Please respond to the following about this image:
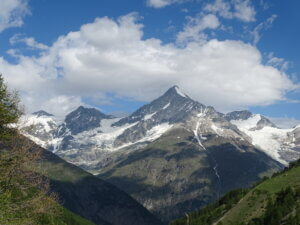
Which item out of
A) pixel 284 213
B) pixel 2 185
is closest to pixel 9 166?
pixel 2 185

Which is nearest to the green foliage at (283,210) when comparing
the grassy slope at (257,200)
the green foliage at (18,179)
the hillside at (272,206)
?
the hillside at (272,206)

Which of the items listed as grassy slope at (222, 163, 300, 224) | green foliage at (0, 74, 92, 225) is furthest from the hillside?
green foliage at (0, 74, 92, 225)

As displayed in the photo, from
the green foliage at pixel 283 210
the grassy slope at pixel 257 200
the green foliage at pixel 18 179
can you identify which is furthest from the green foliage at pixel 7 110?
the grassy slope at pixel 257 200

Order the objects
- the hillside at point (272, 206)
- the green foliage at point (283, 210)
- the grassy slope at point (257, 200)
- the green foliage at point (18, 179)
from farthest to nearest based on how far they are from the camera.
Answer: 1. the grassy slope at point (257, 200)
2. the hillside at point (272, 206)
3. the green foliage at point (283, 210)
4. the green foliage at point (18, 179)

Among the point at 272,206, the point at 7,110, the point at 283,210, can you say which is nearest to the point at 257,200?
the point at 272,206

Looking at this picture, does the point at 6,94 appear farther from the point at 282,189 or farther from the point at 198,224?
the point at 198,224

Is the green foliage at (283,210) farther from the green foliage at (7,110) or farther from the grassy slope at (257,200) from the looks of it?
the green foliage at (7,110)

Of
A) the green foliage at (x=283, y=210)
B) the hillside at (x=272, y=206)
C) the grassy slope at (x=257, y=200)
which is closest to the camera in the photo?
the green foliage at (x=283, y=210)

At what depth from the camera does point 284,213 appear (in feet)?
364

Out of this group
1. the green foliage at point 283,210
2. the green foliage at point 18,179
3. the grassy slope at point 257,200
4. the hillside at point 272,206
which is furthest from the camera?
the grassy slope at point 257,200

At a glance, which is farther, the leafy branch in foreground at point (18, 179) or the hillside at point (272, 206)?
the hillside at point (272, 206)

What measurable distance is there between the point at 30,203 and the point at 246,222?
100262mm

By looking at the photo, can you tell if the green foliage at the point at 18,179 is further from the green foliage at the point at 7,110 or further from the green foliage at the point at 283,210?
the green foliage at the point at 283,210

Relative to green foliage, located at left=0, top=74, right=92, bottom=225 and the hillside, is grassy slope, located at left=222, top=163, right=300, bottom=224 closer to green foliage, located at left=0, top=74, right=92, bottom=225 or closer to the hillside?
the hillside
